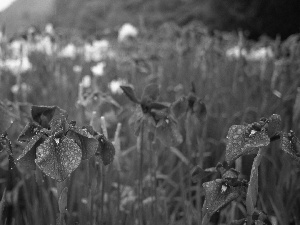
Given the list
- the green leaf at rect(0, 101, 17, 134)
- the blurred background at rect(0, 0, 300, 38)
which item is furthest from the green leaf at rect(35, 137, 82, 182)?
the blurred background at rect(0, 0, 300, 38)

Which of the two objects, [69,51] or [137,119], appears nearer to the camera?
[137,119]

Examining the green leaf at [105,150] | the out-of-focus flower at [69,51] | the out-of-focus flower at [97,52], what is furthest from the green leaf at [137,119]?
the out-of-focus flower at [97,52]

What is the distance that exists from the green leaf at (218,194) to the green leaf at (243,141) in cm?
12

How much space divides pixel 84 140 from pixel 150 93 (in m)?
0.62

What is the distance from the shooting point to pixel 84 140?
1.17m

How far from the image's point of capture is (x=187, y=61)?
14.1 feet

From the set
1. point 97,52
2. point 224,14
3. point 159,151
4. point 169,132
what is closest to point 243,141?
point 169,132

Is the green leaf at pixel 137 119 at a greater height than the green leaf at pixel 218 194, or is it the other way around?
the green leaf at pixel 137 119

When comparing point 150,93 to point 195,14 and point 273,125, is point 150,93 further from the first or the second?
point 195,14

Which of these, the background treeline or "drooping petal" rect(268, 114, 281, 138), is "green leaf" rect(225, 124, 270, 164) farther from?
the background treeline

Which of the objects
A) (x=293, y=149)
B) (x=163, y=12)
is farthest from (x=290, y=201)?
(x=163, y=12)

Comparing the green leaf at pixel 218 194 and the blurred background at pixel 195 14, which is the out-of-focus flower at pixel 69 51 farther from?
the blurred background at pixel 195 14

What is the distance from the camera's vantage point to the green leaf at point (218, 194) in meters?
1.20

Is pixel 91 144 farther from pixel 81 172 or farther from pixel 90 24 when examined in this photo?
pixel 90 24
